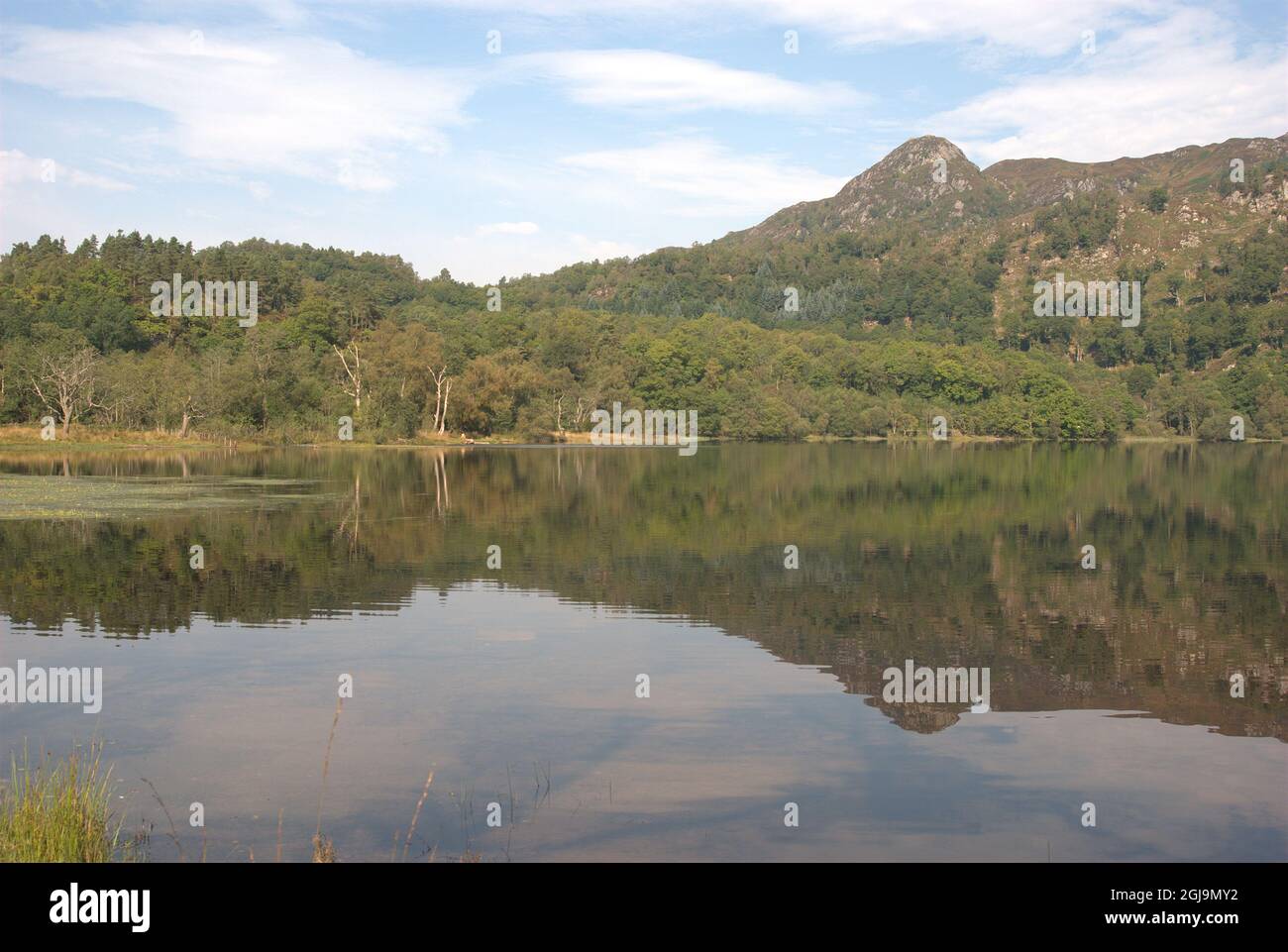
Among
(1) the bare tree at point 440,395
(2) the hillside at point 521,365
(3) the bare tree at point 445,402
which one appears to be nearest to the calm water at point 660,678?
(2) the hillside at point 521,365

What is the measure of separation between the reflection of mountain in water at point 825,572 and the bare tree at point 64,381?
47.4 metres

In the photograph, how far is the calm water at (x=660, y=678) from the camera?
10219 mm

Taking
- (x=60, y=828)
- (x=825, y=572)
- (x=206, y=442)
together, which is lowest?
(x=60, y=828)

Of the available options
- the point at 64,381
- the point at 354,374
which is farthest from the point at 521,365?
the point at 64,381

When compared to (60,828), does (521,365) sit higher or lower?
higher

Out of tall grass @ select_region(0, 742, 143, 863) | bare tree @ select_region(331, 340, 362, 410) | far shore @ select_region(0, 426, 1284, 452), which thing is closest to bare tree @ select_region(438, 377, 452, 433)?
far shore @ select_region(0, 426, 1284, 452)

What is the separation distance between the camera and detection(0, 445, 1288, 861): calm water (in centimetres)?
1022

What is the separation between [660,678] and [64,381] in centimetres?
8283

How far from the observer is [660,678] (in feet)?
51.3

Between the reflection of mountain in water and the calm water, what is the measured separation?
0.42 ft

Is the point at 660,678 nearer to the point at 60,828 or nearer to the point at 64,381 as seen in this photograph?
the point at 60,828

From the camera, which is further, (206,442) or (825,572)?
(206,442)
